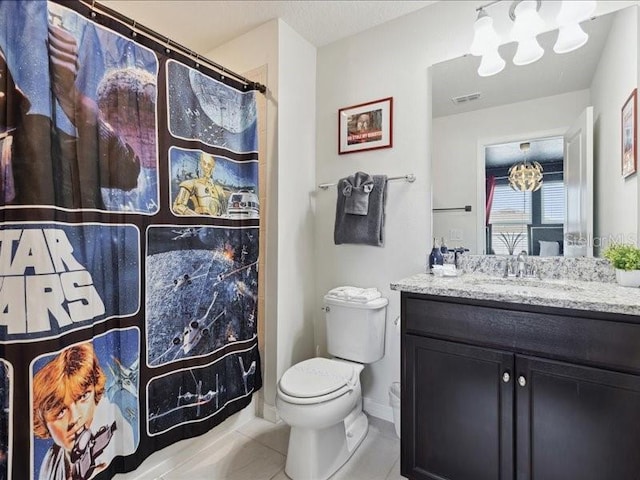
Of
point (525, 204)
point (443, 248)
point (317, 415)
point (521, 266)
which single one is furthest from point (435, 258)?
point (317, 415)

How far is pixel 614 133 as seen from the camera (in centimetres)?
145

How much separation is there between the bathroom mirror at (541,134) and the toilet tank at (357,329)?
0.56 m

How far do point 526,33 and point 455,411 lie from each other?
1679mm

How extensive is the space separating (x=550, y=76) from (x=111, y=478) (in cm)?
255

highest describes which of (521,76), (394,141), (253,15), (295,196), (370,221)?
(253,15)

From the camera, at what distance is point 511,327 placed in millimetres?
1208

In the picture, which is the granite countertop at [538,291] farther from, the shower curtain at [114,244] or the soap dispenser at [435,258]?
the shower curtain at [114,244]

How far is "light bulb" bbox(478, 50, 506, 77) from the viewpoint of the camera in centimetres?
164

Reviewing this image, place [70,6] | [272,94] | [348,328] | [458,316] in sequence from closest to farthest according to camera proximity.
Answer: [70,6], [458,316], [348,328], [272,94]

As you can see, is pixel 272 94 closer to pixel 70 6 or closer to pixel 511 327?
pixel 70 6

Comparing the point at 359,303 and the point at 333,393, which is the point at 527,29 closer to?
the point at 359,303

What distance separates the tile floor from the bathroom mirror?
1.13 m

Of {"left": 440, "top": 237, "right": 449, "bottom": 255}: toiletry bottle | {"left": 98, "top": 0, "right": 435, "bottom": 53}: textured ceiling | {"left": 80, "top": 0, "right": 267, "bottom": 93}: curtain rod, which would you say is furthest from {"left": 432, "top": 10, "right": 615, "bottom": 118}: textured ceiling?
{"left": 80, "top": 0, "right": 267, "bottom": 93}: curtain rod

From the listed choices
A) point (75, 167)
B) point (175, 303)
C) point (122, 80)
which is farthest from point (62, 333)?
point (122, 80)
